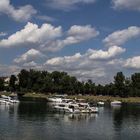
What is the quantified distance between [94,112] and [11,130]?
3064 inches

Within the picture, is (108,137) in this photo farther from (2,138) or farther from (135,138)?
(2,138)

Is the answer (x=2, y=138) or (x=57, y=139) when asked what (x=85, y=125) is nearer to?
(x=57, y=139)

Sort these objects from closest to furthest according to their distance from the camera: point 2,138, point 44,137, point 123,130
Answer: point 2,138, point 44,137, point 123,130

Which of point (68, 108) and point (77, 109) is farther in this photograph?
point (68, 108)

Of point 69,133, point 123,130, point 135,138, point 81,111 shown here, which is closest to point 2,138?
point 69,133

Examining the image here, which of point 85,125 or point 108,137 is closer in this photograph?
point 108,137

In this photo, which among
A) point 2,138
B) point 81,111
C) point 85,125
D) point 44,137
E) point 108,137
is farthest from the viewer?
point 81,111

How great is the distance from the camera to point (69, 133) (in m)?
104

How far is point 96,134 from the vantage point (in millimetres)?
104500

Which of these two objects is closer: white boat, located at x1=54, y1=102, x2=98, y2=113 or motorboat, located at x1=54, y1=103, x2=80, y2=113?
motorboat, located at x1=54, y1=103, x2=80, y2=113

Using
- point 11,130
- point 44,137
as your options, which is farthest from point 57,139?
point 11,130

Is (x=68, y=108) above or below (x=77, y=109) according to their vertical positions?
above

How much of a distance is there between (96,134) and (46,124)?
21763 millimetres

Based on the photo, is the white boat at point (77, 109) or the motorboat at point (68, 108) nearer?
the motorboat at point (68, 108)
